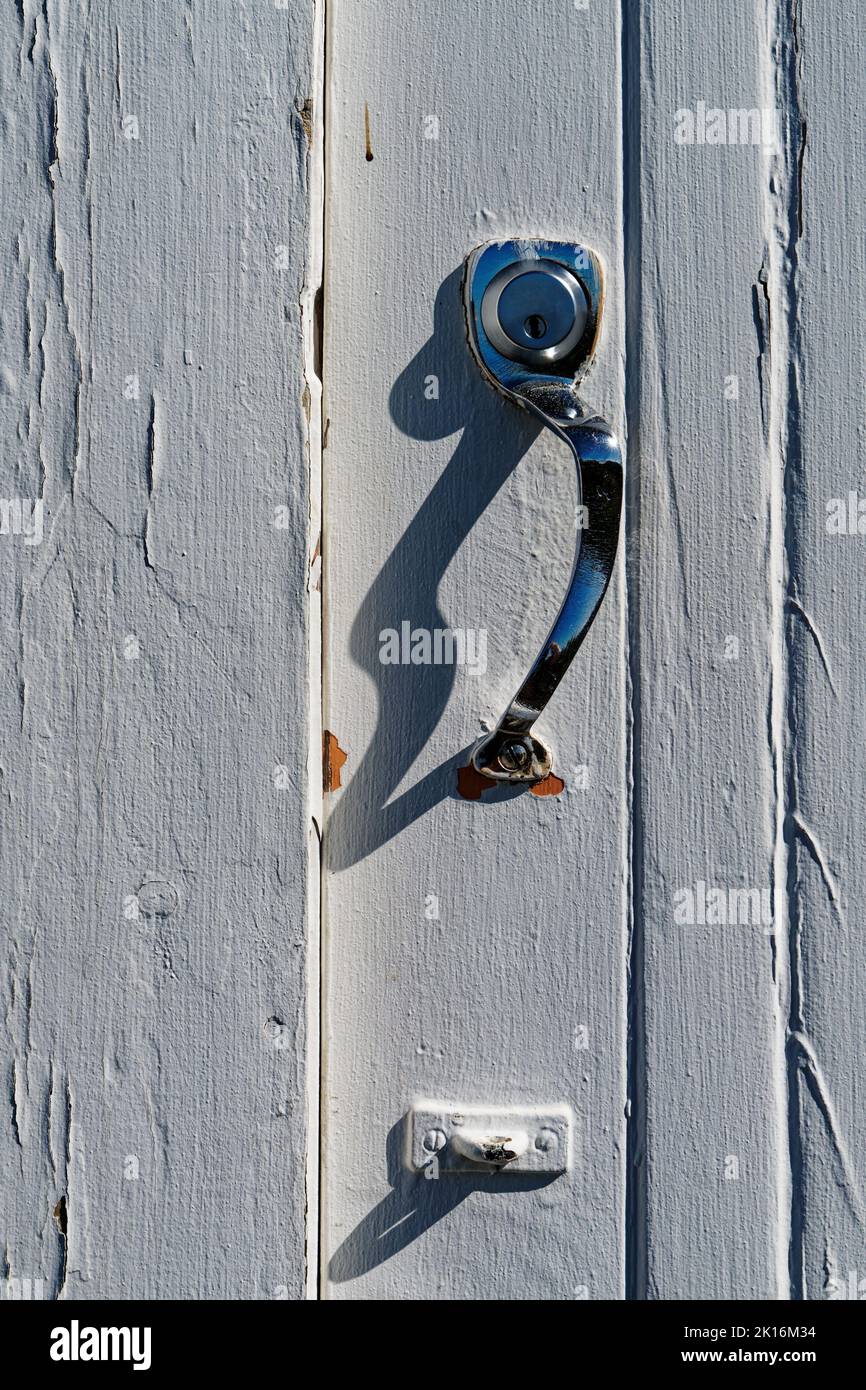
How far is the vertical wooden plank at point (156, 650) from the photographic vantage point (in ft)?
1.73

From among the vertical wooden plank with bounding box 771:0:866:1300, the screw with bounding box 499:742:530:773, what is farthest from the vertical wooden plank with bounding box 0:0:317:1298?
the vertical wooden plank with bounding box 771:0:866:1300

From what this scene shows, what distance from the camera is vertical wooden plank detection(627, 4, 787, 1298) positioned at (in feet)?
1.81

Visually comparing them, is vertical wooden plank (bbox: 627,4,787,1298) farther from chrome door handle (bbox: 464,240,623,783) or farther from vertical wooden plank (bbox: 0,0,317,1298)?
vertical wooden plank (bbox: 0,0,317,1298)

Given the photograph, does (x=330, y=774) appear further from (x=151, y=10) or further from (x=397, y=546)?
(x=151, y=10)

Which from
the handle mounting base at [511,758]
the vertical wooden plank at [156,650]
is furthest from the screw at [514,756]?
the vertical wooden plank at [156,650]

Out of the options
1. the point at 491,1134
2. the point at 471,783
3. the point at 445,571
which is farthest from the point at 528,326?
the point at 491,1134

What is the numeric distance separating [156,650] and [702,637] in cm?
29

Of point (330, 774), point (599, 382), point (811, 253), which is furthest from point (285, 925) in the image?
point (811, 253)

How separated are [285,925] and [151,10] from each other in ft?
1.57

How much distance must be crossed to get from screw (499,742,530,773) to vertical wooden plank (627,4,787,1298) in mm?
63

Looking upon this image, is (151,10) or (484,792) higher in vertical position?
(151,10)

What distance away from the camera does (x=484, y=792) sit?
0.57m

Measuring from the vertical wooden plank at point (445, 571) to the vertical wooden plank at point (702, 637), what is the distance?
18mm
